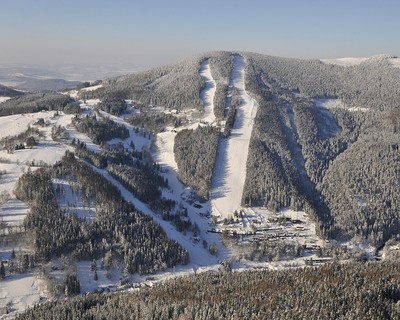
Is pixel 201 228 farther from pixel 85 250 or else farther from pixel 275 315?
pixel 275 315

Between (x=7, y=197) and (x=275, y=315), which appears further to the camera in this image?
(x=7, y=197)

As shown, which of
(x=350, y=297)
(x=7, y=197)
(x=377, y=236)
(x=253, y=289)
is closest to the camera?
(x=350, y=297)

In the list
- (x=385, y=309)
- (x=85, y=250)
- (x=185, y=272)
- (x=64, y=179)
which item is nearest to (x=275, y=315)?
(x=385, y=309)

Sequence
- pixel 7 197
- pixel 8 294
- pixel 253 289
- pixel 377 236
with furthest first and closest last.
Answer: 1. pixel 377 236
2. pixel 7 197
3. pixel 8 294
4. pixel 253 289

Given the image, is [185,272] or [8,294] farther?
[185,272]

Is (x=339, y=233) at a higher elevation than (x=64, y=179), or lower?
lower

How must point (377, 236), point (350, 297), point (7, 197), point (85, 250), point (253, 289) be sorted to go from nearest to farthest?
point (350, 297), point (253, 289), point (85, 250), point (7, 197), point (377, 236)

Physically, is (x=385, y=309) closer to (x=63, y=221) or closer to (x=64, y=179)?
(x=63, y=221)

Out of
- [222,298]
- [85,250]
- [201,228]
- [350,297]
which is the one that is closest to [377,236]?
[201,228]

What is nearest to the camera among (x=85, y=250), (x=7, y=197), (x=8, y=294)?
(x=8, y=294)
